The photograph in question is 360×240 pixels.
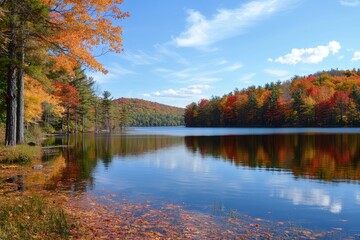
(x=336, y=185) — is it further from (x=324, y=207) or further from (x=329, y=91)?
(x=329, y=91)

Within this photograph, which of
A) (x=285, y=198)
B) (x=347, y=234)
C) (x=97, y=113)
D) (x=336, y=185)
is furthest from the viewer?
(x=97, y=113)

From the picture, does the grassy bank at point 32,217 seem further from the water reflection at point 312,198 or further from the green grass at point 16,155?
the water reflection at point 312,198

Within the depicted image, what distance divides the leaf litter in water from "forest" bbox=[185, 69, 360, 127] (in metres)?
110

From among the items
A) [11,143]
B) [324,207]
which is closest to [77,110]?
[11,143]

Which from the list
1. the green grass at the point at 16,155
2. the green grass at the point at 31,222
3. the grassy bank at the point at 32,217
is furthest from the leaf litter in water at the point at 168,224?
the green grass at the point at 16,155

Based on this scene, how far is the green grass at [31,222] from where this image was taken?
23.7ft

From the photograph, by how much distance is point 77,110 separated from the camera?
75625 millimetres

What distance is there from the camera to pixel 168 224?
30.6 feet

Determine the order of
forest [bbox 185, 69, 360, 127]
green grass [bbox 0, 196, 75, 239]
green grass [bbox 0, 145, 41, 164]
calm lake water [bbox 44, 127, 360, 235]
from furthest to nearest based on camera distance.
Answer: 1. forest [bbox 185, 69, 360, 127]
2. green grass [bbox 0, 145, 41, 164]
3. calm lake water [bbox 44, 127, 360, 235]
4. green grass [bbox 0, 196, 75, 239]

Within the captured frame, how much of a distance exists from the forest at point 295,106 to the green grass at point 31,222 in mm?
113503

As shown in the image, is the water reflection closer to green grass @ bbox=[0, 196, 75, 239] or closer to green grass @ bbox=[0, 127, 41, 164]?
green grass @ bbox=[0, 196, 75, 239]

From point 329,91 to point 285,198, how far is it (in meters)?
126

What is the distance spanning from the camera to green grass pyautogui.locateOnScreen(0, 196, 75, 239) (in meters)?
7.21

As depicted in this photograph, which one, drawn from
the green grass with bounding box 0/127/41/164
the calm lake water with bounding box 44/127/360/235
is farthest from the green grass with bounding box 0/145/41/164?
the calm lake water with bounding box 44/127/360/235
